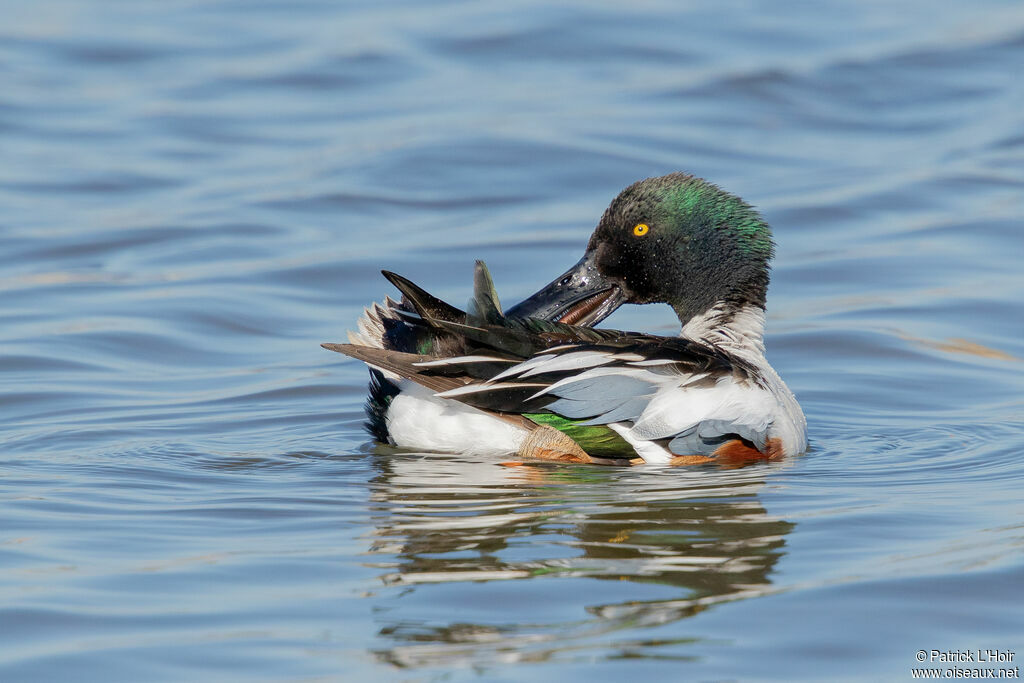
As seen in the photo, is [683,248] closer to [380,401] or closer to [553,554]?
[380,401]

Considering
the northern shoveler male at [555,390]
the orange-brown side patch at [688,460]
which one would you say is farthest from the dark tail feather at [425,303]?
the orange-brown side patch at [688,460]

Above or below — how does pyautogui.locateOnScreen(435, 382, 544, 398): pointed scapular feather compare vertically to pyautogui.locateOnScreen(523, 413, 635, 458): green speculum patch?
above

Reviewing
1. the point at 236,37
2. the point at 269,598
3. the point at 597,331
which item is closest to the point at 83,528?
the point at 269,598

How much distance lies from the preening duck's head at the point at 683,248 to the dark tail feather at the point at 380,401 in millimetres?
838

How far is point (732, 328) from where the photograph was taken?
21.6ft

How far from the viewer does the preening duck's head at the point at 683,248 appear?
6.65 meters

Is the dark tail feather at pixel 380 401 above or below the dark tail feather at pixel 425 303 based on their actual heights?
below

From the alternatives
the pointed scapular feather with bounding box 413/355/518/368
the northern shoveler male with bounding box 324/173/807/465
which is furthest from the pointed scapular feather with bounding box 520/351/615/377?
the pointed scapular feather with bounding box 413/355/518/368

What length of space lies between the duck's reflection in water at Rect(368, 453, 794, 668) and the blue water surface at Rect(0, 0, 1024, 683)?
0.02 m

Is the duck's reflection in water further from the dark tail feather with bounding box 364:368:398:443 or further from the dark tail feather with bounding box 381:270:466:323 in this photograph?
the dark tail feather with bounding box 381:270:466:323

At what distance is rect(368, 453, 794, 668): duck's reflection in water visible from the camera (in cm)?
389

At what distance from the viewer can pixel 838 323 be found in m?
9.28

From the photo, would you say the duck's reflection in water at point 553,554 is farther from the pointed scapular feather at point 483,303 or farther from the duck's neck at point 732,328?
the duck's neck at point 732,328

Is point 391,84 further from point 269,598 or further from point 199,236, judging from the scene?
point 269,598
